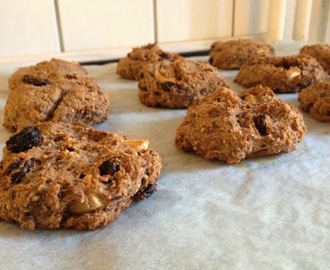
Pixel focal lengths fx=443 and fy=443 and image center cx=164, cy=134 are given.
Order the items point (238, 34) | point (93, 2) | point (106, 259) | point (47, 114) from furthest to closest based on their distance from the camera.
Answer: point (238, 34) → point (93, 2) → point (47, 114) → point (106, 259)

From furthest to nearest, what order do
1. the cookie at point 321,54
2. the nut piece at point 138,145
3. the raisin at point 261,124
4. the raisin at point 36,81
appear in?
the cookie at point 321,54 → the raisin at point 36,81 → the raisin at point 261,124 → the nut piece at point 138,145

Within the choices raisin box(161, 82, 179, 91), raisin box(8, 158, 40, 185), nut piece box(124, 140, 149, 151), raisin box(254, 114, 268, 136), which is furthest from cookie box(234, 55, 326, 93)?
raisin box(8, 158, 40, 185)

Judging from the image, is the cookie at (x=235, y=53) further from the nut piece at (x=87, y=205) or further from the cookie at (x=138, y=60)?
the nut piece at (x=87, y=205)

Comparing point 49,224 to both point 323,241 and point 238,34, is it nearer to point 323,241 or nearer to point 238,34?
point 323,241

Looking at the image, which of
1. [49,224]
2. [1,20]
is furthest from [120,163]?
[1,20]

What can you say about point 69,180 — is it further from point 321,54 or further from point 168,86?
point 321,54

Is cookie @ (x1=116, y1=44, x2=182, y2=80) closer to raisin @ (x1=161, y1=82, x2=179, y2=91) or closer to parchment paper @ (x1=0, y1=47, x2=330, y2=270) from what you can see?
raisin @ (x1=161, y1=82, x2=179, y2=91)

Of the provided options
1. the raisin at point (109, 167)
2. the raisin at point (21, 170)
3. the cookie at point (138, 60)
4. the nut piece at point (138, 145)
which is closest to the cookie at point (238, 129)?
the nut piece at point (138, 145)
